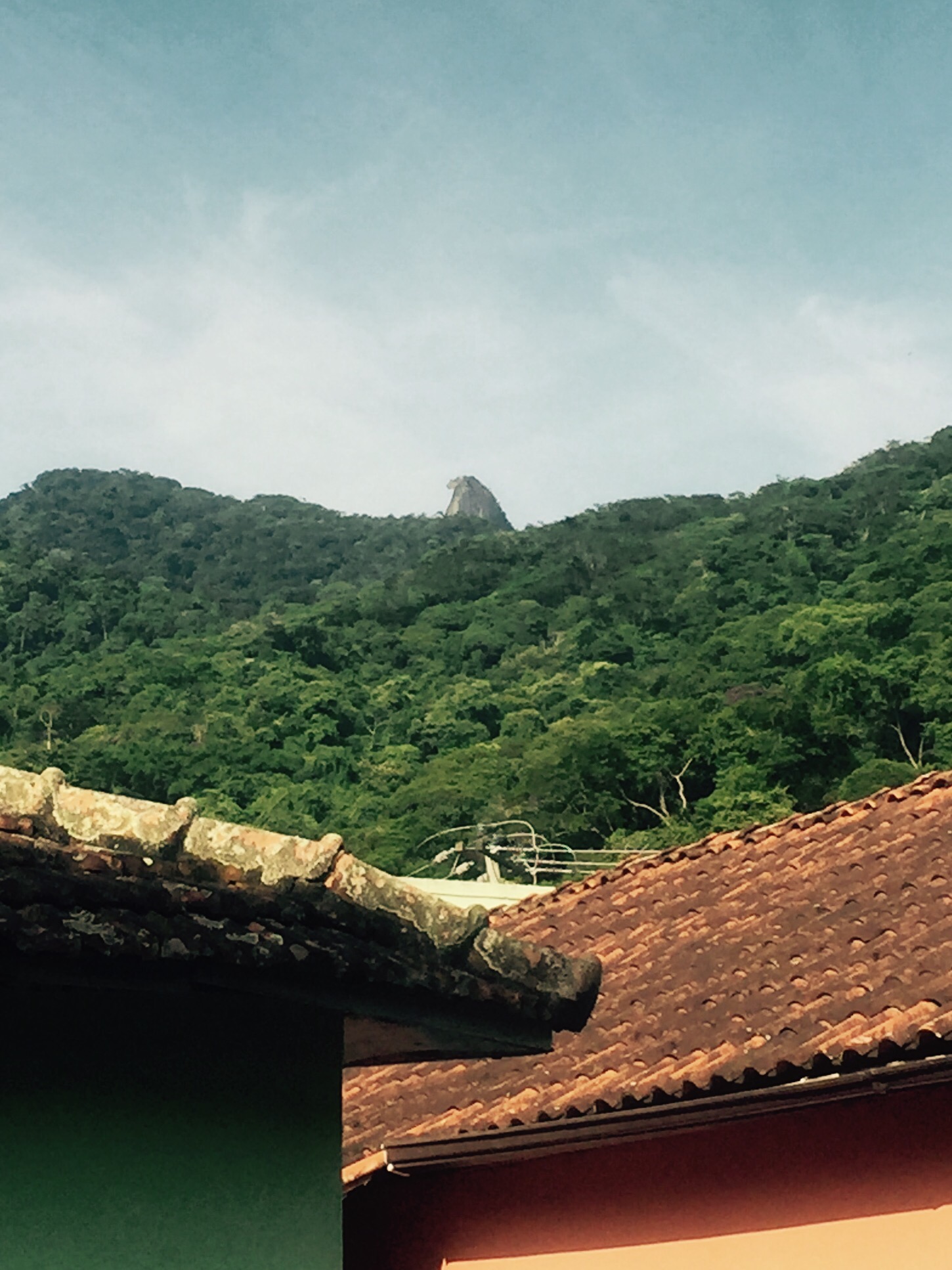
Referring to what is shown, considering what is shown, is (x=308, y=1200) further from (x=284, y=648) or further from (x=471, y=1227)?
(x=284, y=648)

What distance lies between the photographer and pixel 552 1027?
14.4ft

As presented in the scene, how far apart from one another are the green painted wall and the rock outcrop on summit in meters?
149

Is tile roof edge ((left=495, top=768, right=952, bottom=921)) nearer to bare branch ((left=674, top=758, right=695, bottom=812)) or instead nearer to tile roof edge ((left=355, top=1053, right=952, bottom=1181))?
tile roof edge ((left=355, top=1053, right=952, bottom=1181))

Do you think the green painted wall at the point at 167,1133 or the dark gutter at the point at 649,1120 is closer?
the green painted wall at the point at 167,1133

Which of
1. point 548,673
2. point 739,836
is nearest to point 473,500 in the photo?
point 548,673

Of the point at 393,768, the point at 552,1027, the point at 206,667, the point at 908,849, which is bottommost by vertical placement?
the point at 552,1027

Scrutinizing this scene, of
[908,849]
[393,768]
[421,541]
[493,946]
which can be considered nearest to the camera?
[493,946]

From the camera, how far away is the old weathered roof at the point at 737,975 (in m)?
6.99

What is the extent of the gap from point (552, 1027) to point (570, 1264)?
3.68m

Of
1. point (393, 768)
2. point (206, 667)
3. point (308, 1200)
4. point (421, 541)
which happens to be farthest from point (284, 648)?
point (308, 1200)

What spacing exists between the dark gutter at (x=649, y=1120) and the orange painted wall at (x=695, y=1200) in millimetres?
163

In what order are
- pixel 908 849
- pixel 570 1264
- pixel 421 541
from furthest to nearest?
1. pixel 421 541
2. pixel 908 849
3. pixel 570 1264

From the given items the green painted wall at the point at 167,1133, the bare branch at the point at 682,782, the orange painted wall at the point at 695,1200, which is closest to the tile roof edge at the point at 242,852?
the green painted wall at the point at 167,1133

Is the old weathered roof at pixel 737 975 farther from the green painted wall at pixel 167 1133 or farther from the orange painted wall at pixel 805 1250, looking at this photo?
the green painted wall at pixel 167 1133
